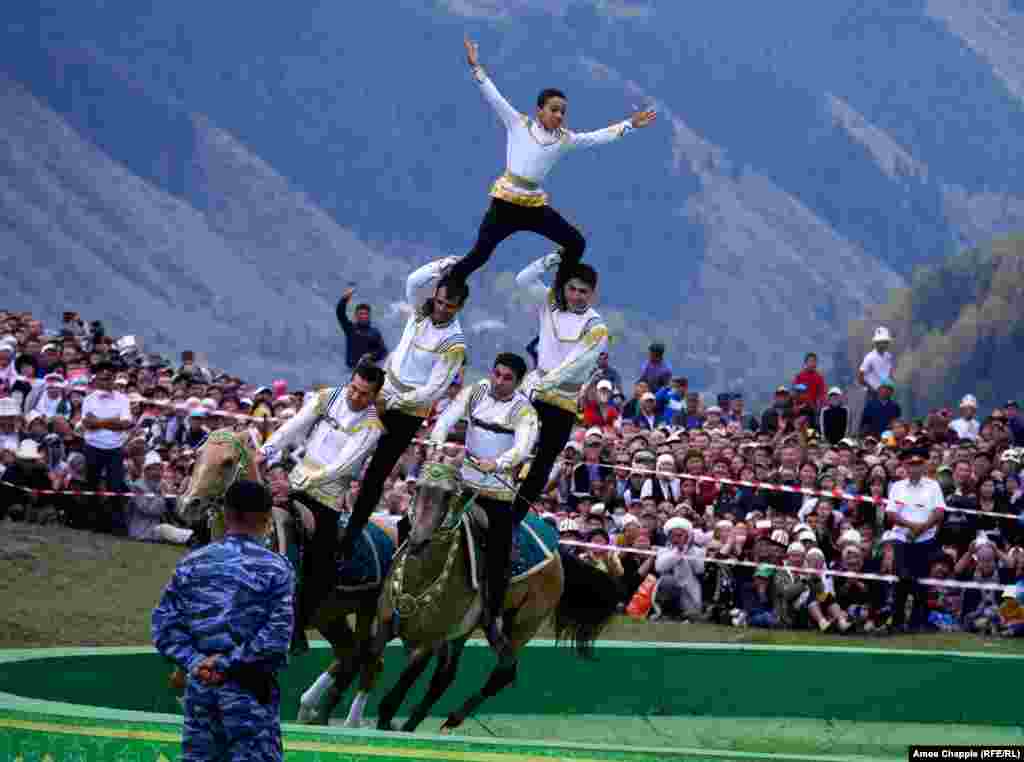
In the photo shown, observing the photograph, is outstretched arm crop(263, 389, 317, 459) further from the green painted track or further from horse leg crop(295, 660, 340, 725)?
the green painted track

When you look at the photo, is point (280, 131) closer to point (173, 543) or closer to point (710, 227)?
point (710, 227)

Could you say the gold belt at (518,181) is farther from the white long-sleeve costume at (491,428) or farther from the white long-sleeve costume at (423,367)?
the white long-sleeve costume at (491,428)

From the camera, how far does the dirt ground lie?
17.2m

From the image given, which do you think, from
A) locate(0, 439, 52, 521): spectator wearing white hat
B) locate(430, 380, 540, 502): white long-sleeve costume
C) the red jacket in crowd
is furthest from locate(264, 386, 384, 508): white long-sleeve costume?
the red jacket in crowd

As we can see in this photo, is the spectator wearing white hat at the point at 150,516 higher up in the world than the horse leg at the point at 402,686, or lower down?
higher up

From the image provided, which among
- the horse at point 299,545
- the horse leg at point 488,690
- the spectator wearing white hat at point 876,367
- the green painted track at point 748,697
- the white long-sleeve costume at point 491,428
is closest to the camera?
the horse at point 299,545

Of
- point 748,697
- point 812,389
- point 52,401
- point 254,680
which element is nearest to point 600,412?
point 812,389

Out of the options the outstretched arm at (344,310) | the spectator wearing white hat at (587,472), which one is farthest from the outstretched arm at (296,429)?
the spectator wearing white hat at (587,472)

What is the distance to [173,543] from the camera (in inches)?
818

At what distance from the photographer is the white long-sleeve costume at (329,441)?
13.0m

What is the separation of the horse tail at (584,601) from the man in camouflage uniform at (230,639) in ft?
21.3

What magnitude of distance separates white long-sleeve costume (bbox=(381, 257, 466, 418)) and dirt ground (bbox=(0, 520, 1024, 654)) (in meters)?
4.66

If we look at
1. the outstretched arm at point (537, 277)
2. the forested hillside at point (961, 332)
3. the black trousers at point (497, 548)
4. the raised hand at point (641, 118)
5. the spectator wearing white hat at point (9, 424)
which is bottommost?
the black trousers at point (497, 548)

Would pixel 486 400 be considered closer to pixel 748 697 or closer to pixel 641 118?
pixel 641 118
